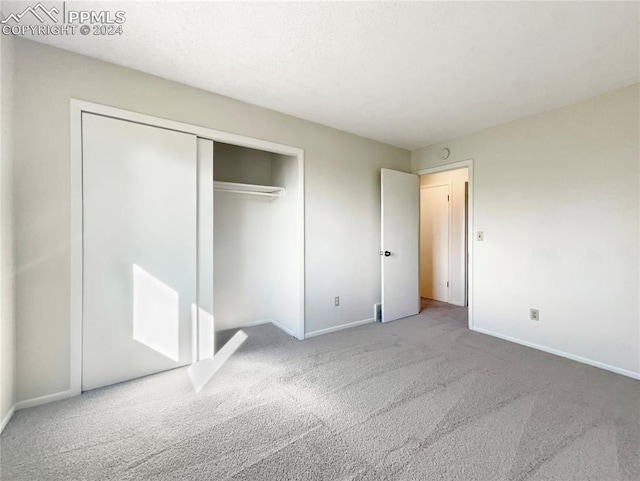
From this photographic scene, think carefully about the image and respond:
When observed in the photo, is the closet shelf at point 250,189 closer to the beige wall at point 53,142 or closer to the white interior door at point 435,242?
the beige wall at point 53,142

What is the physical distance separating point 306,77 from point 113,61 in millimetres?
1468

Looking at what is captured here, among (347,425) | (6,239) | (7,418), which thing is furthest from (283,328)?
(6,239)

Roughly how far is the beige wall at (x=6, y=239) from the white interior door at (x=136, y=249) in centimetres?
36

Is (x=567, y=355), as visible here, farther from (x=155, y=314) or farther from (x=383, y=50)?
(x=155, y=314)

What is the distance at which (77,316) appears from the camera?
2025 mm

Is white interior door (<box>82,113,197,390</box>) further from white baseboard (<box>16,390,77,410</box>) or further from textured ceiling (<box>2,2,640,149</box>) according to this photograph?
textured ceiling (<box>2,2,640,149</box>)

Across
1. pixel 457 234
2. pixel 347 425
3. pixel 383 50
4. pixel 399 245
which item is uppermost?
pixel 383 50

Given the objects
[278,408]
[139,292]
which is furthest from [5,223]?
[278,408]

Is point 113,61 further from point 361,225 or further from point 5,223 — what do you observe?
point 361,225

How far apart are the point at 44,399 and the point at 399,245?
3799mm

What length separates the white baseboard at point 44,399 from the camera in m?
1.86

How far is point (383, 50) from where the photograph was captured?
1972 millimetres

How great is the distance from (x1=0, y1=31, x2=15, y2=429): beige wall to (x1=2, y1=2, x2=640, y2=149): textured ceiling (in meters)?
0.38

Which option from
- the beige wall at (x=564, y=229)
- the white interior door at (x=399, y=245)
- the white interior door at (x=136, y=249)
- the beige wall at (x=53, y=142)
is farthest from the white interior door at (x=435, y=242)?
the white interior door at (x=136, y=249)
